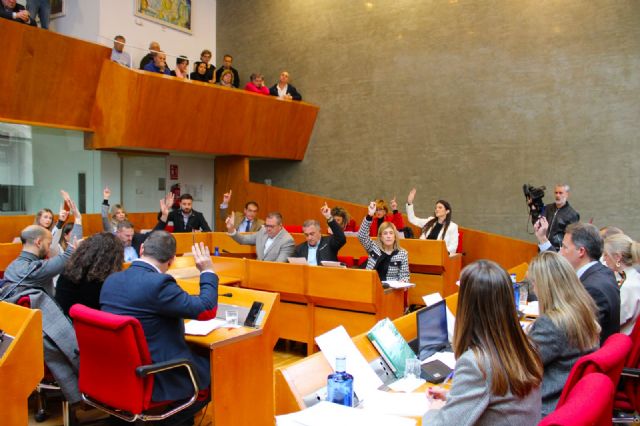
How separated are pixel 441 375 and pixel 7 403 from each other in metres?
2.21

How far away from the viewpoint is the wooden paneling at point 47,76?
775 cm

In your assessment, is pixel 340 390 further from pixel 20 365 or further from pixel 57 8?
pixel 57 8

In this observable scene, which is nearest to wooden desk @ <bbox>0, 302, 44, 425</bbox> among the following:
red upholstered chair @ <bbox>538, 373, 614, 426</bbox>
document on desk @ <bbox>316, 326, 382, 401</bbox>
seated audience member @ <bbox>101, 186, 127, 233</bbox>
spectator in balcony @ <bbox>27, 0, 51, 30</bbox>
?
document on desk @ <bbox>316, 326, 382, 401</bbox>

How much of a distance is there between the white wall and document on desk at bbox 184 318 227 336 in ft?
26.2

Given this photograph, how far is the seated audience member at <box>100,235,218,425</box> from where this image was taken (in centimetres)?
292

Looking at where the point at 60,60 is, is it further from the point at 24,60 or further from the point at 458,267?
the point at 458,267

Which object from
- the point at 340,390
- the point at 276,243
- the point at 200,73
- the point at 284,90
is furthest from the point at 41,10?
the point at 340,390

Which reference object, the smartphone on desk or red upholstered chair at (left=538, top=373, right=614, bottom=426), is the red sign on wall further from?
red upholstered chair at (left=538, top=373, right=614, bottom=426)

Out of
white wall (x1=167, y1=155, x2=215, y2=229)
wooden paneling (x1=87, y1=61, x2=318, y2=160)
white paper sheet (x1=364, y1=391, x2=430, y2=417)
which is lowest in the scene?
white paper sheet (x1=364, y1=391, x2=430, y2=417)

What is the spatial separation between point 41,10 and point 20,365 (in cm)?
809

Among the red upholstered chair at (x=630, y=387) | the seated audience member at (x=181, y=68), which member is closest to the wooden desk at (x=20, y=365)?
the red upholstered chair at (x=630, y=387)

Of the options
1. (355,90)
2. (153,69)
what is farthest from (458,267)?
(153,69)

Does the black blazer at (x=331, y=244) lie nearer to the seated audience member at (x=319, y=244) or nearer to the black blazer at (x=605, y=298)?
the seated audience member at (x=319, y=244)

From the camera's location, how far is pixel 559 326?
233 centimetres
